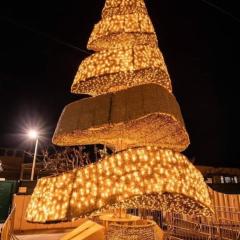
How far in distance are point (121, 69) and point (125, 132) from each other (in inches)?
42.4

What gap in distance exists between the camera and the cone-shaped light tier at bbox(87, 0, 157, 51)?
4742mm

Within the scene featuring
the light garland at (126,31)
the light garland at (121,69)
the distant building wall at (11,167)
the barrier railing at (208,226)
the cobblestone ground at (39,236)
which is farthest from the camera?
the distant building wall at (11,167)

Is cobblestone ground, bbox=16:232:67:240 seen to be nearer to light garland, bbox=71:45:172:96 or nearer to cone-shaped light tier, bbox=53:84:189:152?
cone-shaped light tier, bbox=53:84:189:152

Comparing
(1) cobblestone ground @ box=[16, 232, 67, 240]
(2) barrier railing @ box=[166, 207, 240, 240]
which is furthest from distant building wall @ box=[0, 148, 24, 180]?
(2) barrier railing @ box=[166, 207, 240, 240]

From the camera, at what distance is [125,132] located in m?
4.42

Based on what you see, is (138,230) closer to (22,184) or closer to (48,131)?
(22,184)

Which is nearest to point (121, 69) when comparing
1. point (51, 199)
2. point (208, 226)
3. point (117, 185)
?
point (117, 185)

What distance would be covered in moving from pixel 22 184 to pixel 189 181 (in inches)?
309

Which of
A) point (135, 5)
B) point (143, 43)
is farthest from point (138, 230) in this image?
point (135, 5)

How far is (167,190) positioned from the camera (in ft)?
9.51

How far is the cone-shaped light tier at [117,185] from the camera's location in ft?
9.50

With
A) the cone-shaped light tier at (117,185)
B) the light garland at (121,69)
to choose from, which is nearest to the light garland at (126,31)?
the light garland at (121,69)

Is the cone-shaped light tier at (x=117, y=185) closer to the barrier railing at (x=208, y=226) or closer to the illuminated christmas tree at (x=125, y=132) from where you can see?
the illuminated christmas tree at (x=125, y=132)

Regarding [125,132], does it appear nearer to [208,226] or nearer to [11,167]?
[208,226]
